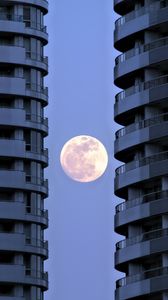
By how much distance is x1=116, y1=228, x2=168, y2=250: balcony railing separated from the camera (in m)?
138

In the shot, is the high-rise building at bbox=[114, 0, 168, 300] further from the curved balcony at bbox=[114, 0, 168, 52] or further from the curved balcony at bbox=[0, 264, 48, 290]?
the curved balcony at bbox=[0, 264, 48, 290]

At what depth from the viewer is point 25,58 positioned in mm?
171750

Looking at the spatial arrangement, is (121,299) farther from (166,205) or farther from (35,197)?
(35,197)

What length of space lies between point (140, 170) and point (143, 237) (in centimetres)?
569

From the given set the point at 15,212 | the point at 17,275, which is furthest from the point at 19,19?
the point at 17,275

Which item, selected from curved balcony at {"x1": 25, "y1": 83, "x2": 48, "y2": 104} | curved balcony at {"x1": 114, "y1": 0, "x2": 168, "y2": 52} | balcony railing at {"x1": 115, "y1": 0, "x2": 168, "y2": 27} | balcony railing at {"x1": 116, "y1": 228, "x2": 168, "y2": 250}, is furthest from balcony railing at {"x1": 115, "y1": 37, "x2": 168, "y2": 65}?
curved balcony at {"x1": 25, "y1": 83, "x2": 48, "y2": 104}

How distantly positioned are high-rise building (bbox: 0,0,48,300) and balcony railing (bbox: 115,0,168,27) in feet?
84.0

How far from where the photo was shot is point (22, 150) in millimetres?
169375

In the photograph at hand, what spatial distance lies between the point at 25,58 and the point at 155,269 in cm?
4110

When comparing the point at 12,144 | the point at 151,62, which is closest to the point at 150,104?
the point at 151,62

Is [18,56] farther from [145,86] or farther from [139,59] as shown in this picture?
[145,86]

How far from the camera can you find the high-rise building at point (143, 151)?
138m

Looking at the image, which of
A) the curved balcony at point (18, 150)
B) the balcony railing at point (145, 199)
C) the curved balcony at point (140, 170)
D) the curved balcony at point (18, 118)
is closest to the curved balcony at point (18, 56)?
the curved balcony at point (18, 118)

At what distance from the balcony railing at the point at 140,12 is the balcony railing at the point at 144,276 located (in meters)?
22.5
